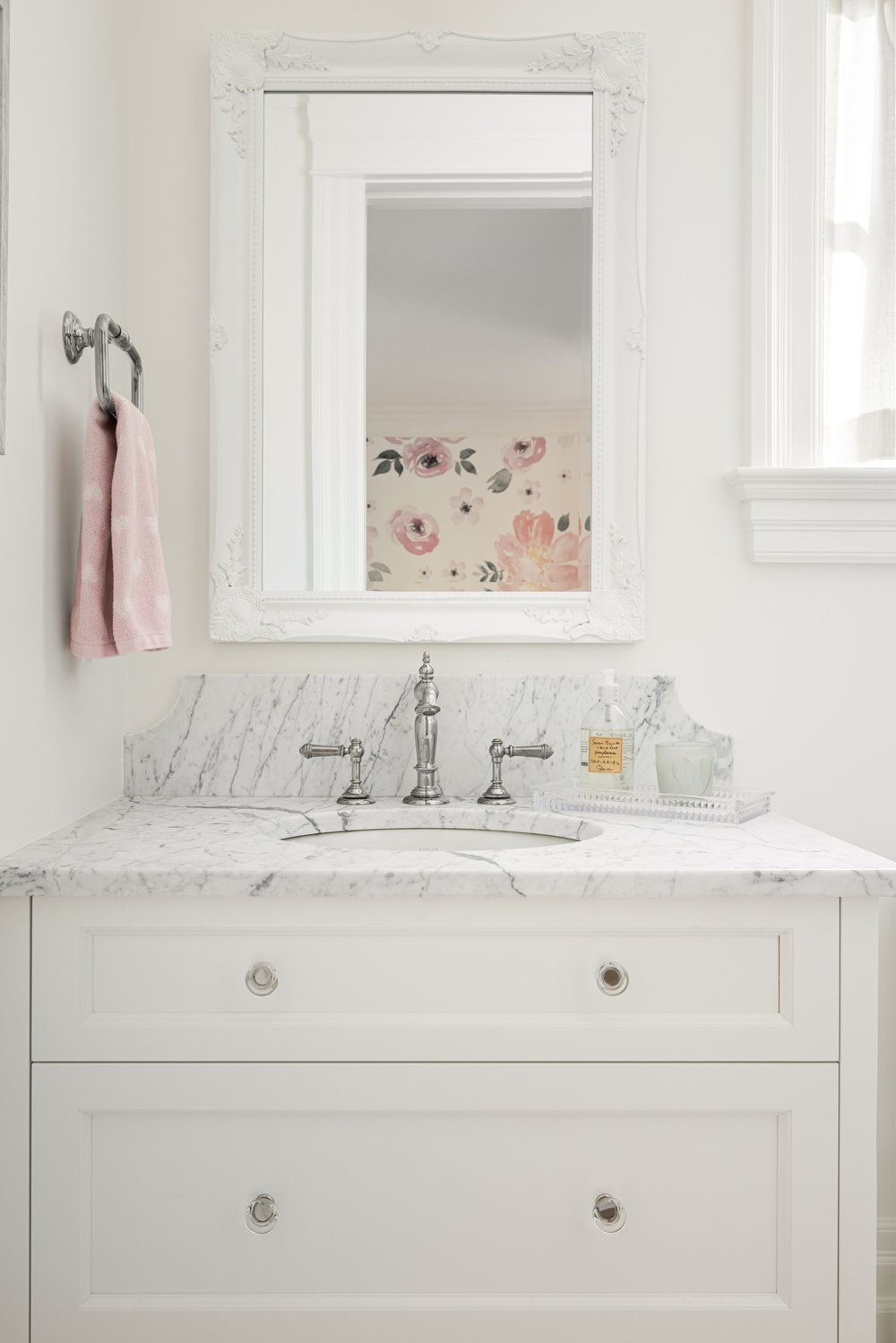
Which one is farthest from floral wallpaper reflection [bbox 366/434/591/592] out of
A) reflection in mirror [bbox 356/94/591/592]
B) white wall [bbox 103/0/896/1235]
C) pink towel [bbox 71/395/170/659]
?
pink towel [bbox 71/395/170/659]

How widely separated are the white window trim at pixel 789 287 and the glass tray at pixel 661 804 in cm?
42

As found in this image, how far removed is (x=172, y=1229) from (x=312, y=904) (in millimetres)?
380

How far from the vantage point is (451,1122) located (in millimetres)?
1099

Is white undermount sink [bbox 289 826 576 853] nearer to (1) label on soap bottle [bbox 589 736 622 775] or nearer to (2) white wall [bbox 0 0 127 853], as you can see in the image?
(1) label on soap bottle [bbox 589 736 622 775]

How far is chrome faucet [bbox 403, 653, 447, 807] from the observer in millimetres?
1535

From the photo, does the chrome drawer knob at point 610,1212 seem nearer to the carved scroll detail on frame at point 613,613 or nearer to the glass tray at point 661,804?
the glass tray at point 661,804

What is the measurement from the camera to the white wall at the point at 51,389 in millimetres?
1193

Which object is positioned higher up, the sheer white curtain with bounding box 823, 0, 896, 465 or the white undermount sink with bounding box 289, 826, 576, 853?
the sheer white curtain with bounding box 823, 0, 896, 465

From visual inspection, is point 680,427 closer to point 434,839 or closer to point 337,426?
point 337,426

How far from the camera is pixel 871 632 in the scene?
1638 millimetres

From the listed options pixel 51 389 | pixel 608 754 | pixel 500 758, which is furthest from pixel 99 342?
pixel 608 754

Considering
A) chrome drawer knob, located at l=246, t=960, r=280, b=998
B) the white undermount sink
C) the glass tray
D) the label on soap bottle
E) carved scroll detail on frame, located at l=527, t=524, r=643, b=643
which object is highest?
carved scroll detail on frame, located at l=527, t=524, r=643, b=643

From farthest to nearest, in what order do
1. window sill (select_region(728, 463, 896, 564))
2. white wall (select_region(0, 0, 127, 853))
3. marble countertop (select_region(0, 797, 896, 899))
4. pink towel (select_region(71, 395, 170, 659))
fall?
window sill (select_region(728, 463, 896, 564)), pink towel (select_region(71, 395, 170, 659)), white wall (select_region(0, 0, 127, 853)), marble countertop (select_region(0, 797, 896, 899))

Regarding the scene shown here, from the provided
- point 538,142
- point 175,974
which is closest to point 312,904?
point 175,974
